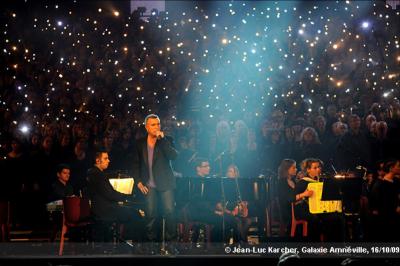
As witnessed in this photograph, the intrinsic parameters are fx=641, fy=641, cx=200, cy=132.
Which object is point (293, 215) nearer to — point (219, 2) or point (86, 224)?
point (86, 224)

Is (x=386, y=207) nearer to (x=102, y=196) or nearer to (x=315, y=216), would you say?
(x=315, y=216)

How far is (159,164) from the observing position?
351 inches

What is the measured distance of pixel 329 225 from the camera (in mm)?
9570

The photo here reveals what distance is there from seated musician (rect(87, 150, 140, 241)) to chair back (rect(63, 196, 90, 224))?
0.79 feet

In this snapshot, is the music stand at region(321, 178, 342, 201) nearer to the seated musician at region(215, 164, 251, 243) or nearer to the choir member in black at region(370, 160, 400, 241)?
the choir member in black at region(370, 160, 400, 241)

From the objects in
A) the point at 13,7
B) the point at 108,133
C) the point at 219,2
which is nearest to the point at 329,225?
the point at 108,133

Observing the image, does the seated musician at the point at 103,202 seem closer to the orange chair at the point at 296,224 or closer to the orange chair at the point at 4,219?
the orange chair at the point at 4,219

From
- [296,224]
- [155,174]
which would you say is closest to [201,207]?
[296,224]

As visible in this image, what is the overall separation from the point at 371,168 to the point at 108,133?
5.36 m

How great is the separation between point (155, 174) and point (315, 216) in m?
2.63

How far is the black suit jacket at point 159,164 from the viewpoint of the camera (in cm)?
883

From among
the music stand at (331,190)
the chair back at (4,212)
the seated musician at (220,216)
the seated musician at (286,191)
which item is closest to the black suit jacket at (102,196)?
the seated musician at (220,216)

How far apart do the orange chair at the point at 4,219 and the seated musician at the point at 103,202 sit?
6.66 ft

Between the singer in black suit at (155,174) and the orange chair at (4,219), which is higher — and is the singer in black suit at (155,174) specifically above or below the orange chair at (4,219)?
above
